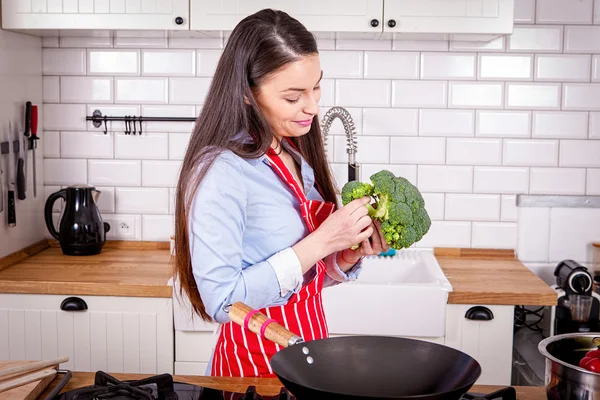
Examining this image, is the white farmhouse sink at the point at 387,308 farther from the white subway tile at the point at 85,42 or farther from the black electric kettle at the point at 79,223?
the white subway tile at the point at 85,42

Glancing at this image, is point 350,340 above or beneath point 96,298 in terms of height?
above

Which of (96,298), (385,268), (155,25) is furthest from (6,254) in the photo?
(385,268)

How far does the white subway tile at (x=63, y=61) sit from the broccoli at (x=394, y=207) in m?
1.90

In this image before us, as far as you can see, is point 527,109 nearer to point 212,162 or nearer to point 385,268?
point 385,268

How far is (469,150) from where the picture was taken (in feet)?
10.7

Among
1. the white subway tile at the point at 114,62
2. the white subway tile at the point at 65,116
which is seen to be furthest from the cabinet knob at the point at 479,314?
the white subway tile at the point at 65,116

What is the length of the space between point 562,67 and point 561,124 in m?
0.23

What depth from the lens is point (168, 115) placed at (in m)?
3.32

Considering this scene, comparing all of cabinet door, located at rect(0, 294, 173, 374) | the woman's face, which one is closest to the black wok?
the woman's face

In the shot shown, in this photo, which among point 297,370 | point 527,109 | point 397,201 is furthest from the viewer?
point 527,109

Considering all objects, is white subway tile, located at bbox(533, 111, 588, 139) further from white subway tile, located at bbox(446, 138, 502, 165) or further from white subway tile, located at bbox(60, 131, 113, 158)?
white subway tile, located at bbox(60, 131, 113, 158)

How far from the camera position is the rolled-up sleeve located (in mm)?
1608

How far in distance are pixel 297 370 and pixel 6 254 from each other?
2.09m

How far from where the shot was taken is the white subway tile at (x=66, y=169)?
132 inches
